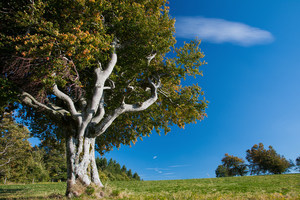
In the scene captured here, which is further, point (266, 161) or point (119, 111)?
point (266, 161)

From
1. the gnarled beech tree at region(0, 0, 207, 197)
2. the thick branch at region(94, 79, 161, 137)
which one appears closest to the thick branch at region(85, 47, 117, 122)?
the gnarled beech tree at region(0, 0, 207, 197)

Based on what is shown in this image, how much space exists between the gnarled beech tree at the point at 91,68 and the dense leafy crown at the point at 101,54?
5 cm

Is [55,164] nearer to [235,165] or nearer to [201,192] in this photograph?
[235,165]

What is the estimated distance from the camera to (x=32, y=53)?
8.64m

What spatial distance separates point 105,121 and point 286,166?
65728 mm

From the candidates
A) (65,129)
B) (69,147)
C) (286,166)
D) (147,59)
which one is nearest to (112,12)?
(147,59)

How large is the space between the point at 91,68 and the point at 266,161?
62.8 meters

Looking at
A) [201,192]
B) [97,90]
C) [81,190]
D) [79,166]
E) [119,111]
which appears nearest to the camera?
[81,190]

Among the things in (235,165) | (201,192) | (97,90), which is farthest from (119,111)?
(235,165)

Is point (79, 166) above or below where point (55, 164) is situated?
below

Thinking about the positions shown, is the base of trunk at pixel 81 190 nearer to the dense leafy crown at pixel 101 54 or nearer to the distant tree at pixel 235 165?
the dense leafy crown at pixel 101 54

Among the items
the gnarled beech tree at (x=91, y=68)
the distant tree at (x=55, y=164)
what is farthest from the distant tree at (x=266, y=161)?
the distant tree at (x=55, y=164)

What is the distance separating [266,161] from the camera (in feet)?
189

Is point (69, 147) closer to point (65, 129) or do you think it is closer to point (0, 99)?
point (65, 129)
